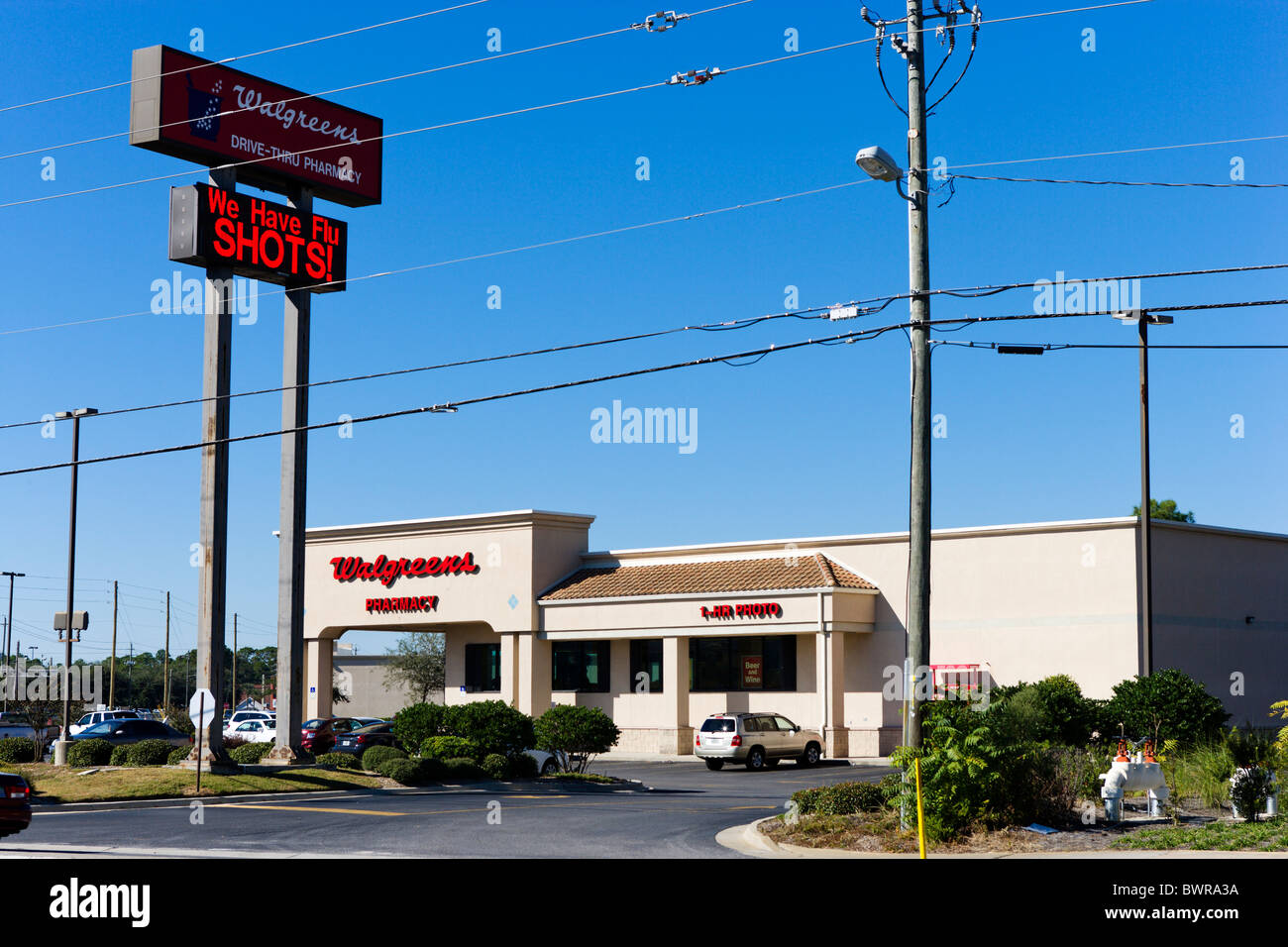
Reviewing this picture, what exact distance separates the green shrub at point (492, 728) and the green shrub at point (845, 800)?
14434 mm

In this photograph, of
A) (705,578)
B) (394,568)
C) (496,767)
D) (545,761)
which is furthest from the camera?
(394,568)

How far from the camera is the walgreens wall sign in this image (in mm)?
30281

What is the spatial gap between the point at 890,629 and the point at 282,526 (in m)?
19.1

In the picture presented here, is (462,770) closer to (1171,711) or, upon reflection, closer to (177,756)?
(177,756)

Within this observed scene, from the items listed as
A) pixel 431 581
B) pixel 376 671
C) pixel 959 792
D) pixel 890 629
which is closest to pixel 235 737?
pixel 431 581

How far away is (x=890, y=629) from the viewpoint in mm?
42625

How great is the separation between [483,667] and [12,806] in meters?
36.6

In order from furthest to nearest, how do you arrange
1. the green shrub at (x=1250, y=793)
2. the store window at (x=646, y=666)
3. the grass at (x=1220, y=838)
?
the store window at (x=646, y=666) < the green shrub at (x=1250, y=793) < the grass at (x=1220, y=838)

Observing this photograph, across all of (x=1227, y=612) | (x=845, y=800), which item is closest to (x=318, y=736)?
(x=845, y=800)

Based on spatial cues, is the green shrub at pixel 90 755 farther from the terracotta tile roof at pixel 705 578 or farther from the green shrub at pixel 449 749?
the terracotta tile roof at pixel 705 578

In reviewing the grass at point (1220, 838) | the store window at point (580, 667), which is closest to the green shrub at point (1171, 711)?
the grass at point (1220, 838)

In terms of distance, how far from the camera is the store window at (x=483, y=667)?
5359cm

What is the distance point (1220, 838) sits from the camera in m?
17.4
